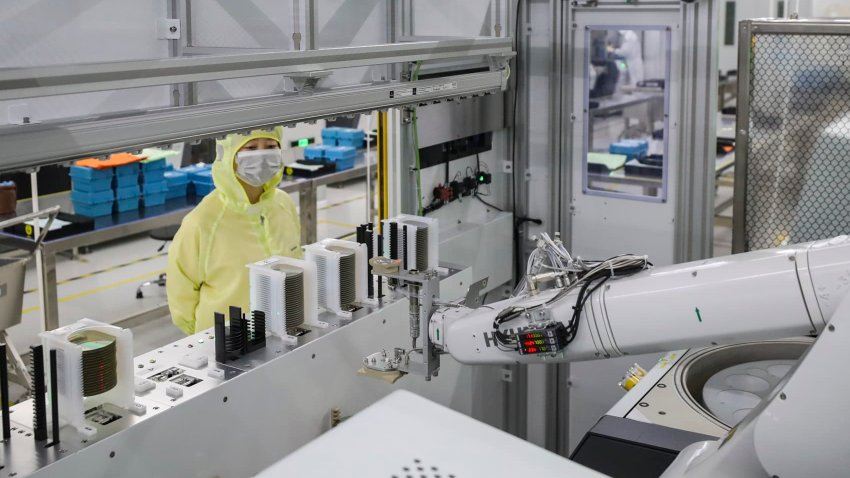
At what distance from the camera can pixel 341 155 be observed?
7621mm

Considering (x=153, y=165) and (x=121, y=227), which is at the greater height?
(x=153, y=165)

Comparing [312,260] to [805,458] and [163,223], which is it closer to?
[805,458]

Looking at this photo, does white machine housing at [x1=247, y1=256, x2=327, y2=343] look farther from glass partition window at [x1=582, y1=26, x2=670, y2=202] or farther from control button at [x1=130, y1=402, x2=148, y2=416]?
glass partition window at [x1=582, y1=26, x2=670, y2=202]

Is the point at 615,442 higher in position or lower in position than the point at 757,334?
lower

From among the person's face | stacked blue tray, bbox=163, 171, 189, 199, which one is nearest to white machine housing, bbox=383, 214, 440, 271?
the person's face

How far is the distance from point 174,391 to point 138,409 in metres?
0.12

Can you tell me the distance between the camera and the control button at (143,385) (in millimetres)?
2281

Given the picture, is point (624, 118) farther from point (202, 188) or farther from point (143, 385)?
point (143, 385)

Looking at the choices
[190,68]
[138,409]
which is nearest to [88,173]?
[138,409]

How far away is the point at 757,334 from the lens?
1.71m

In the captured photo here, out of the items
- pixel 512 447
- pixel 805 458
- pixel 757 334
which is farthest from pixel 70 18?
pixel 805 458

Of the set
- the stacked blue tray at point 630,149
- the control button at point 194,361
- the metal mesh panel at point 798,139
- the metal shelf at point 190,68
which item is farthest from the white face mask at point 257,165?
the stacked blue tray at point 630,149

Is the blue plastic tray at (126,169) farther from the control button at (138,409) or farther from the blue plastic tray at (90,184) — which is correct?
the control button at (138,409)

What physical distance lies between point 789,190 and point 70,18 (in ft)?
9.15
